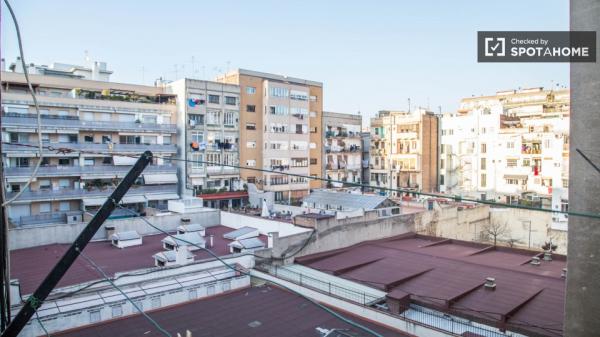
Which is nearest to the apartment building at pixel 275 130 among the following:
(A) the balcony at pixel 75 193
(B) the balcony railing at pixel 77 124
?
(B) the balcony railing at pixel 77 124

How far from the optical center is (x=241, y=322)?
1356 centimetres

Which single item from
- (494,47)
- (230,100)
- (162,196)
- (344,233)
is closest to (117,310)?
(344,233)

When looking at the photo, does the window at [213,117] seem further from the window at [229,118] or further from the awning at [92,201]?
the awning at [92,201]

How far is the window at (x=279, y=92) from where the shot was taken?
48.6 metres

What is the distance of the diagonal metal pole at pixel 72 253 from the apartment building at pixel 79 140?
2864 centimetres

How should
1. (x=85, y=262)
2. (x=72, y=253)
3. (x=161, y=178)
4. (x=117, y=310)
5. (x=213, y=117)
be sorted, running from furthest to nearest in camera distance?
(x=213, y=117) < (x=161, y=178) < (x=85, y=262) < (x=117, y=310) < (x=72, y=253)

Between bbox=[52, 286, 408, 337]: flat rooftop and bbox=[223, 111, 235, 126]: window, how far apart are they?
31.6 meters

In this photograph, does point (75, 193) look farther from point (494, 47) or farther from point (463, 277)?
point (494, 47)

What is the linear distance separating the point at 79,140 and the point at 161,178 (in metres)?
7.41

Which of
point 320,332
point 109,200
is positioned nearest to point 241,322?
point 320,332

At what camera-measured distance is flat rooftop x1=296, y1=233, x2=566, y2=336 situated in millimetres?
14688

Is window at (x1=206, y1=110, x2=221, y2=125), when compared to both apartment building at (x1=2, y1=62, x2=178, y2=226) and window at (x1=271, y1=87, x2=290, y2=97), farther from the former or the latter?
window at (x1=271, y1=87, x2=290, y2=97)

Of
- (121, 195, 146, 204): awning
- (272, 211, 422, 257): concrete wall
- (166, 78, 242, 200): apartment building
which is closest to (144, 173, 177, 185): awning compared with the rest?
(121, 195, 146, 204): awning

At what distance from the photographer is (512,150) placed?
48562mm
